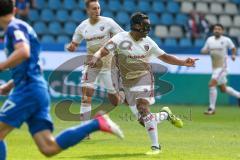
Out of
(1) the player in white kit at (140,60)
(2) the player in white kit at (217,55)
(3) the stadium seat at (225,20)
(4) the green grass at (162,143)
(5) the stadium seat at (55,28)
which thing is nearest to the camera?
(4) the green grass at (162,143)

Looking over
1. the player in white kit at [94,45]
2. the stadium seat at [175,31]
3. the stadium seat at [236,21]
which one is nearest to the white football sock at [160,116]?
the player in white kit at [94,45]

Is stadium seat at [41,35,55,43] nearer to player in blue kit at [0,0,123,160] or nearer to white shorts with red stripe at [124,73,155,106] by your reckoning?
white shorts with red stripe at [124,73,155,106]

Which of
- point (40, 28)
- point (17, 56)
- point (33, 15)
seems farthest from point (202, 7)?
point (17, 56)

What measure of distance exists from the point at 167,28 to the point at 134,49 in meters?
15.9

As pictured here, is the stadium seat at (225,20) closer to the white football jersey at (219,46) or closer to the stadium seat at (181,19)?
the stadium seat at (181,19)

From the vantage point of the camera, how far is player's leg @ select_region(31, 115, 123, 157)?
8.42 m

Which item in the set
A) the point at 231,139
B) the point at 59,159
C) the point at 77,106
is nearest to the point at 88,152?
the point at 59,159

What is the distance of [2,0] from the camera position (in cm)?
823

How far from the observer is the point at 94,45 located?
46.2 ft

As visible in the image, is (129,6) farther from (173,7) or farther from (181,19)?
(181,19)

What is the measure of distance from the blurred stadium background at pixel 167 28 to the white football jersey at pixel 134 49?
34.6 ft

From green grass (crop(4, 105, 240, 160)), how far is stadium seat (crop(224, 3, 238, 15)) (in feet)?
35.7

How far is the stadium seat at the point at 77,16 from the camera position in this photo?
26938 mm

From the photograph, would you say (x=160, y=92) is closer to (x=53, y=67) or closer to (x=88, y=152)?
(x=53, y=67)
